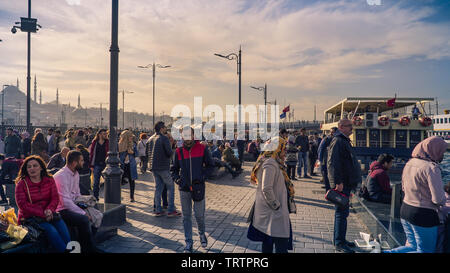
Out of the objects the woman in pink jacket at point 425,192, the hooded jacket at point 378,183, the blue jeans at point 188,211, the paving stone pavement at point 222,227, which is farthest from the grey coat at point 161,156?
the woman in pink jacket at point 425,192

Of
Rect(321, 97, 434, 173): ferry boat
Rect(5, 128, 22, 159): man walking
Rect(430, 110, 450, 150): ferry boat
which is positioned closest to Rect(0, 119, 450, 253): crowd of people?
Rect(5, 128, 22, 159): man walking

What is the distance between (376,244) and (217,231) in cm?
255

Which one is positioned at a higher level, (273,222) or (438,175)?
(438,175)

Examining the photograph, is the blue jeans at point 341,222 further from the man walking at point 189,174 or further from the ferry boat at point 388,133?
the ferry boat at point 388,133

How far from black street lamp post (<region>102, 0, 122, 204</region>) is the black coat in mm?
3892

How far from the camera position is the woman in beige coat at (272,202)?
361 centimetres

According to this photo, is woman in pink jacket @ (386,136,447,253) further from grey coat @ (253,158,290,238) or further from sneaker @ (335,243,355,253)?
grey coat @ (253,158,290,238)

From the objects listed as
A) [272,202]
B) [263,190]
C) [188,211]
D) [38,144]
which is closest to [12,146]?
[38,144]

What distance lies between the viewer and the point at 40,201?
405cm

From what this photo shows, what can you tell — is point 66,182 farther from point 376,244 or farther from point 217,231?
point 376,244
